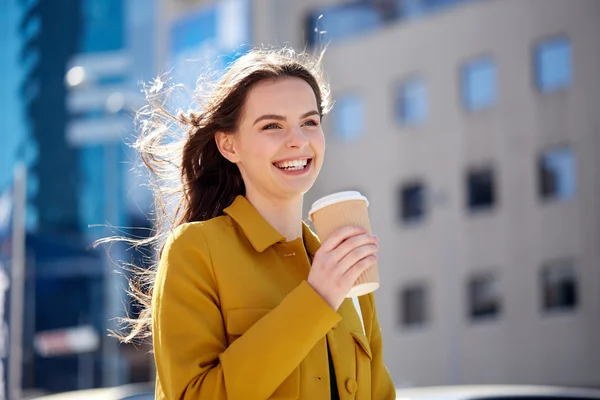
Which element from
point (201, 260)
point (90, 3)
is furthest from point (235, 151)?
point (90, 3)

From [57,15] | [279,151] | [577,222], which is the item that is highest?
[57,15]

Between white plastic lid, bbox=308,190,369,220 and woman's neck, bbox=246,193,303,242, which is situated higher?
woman's neck, bbox=246,193,303,242

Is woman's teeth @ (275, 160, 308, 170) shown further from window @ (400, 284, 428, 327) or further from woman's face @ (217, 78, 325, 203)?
window @ (400, 284, 428, 327)

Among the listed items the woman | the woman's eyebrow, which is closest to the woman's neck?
the woman

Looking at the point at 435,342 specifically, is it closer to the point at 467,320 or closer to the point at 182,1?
the point at 467,320

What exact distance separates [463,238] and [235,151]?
26941 mm

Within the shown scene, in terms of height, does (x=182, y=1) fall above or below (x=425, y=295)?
above

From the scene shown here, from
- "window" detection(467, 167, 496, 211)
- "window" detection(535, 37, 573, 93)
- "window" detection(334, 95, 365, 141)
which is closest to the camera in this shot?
"window" detection(535, 37, 573, 93)

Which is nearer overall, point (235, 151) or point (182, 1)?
point (235, 151)

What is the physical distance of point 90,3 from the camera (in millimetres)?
26750

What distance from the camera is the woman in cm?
231

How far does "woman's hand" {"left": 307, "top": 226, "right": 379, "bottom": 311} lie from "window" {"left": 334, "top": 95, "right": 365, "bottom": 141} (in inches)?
1172

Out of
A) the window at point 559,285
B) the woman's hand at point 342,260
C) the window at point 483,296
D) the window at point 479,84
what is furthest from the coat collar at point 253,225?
the window at point 479,84

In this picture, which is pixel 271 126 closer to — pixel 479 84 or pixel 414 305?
pixel 479 84
